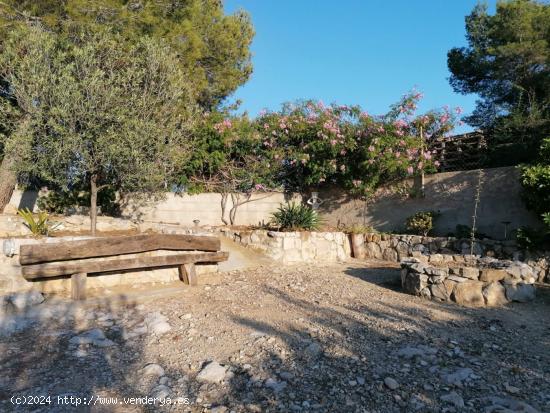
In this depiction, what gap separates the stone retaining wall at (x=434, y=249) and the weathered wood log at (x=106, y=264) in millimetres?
4627

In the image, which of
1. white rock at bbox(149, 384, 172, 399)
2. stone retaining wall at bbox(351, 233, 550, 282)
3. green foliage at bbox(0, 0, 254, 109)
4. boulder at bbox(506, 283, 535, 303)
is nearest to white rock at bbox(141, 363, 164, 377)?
white rock at bbox(149, 384, 172, 399)

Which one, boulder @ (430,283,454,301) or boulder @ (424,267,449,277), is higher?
boulder @ (424,267,449,277)

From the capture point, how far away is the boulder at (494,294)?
5969 mm

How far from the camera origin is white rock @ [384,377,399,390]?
132 inches

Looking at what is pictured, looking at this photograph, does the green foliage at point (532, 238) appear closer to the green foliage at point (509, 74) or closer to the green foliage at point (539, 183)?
the green foliage at point (539, 183)

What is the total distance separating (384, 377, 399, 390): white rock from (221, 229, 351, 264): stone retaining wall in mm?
6055

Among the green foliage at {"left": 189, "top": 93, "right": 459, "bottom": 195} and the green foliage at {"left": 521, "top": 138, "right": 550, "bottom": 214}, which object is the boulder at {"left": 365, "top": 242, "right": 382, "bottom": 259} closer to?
the green foliage at {"left": 189, "top": 93, "right": 459, "bottom": 195}

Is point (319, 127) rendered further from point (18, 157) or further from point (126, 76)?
point (18, 157)

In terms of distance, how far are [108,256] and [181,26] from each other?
6228 millimetres

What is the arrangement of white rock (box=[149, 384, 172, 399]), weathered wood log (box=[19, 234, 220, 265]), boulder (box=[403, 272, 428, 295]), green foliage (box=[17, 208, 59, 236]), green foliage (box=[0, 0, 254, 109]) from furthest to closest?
green foliage (box=[0, 0, 254, 109]) → green foliage (box=[17, 208, 59, 236]) → boulder (box=[403, 272, 428, 295]) → weathered wood log (box=[19, 234, 220, 265]) → white rock (box=[149, 384, 172, 399])

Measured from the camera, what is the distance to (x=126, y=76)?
803 centimetres

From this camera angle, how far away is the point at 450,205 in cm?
1012

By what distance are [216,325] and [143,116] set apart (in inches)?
199

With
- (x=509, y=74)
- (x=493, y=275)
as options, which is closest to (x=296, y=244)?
(x=493, y=275)
